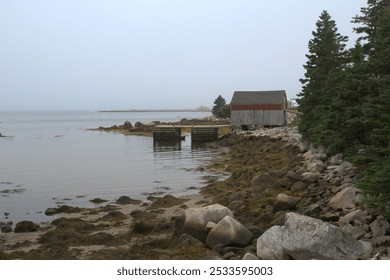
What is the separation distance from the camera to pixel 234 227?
945 centimetres

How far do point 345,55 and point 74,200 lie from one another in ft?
58.2

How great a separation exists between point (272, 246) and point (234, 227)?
67.6 inches

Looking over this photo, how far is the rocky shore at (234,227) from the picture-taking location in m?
7.50

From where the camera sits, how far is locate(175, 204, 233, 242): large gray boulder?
10.4 meters

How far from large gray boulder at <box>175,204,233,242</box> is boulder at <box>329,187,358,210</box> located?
9.79 ft

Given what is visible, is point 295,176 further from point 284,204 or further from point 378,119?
point 378,119

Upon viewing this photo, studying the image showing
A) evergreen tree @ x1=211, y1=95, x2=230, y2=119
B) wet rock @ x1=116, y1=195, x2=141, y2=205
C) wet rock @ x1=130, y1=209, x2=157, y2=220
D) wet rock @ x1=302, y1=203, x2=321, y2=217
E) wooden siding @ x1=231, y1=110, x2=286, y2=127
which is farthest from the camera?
evergreen tree @ x1=211, y1=95, x2=230, y2=119

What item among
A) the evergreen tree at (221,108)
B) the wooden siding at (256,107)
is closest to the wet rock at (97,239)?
the wooden siding at (256,107)

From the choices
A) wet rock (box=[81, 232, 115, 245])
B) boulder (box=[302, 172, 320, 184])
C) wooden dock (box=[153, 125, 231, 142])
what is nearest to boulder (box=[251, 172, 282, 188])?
boulder (box=[302, 172, 320, 184])

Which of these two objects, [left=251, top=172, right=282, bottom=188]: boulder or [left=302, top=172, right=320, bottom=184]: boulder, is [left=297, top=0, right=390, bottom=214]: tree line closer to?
[left=302, top=172, right=320, bottom=184]: boulder

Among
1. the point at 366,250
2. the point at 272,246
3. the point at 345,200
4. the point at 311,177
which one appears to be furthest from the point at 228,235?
the point at 311,177

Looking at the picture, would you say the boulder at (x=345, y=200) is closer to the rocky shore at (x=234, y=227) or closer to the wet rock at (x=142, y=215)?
the rocky shore at (x=234, y=227)

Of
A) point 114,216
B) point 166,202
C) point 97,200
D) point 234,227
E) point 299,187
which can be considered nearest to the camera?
point 234,227
